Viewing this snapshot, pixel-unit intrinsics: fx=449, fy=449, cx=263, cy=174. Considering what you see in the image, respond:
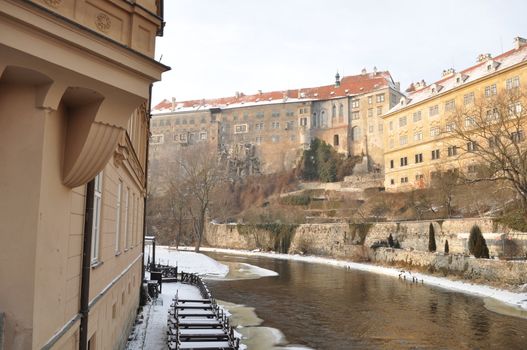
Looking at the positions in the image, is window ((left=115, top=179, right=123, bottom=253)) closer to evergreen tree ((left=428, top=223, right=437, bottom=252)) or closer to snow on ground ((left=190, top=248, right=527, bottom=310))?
snow on ground ((left=190, top=248, right=527, bottom=310))

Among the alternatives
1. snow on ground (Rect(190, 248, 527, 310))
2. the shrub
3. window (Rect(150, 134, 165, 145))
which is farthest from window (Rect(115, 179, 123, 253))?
window (Rect(150, 134, 165, 145))

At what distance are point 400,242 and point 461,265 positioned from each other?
1174 centimetres

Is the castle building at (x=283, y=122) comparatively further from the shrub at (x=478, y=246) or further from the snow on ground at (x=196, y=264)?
the shrub at (x=478, y=246)

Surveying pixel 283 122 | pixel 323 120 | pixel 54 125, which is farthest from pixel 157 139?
pixel 54 125

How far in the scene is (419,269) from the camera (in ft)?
101

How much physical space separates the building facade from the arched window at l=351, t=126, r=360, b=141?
244 feet

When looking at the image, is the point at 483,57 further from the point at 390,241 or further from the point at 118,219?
the point at 118,219

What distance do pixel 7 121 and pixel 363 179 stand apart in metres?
64.8

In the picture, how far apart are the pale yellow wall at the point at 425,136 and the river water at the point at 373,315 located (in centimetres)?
2609

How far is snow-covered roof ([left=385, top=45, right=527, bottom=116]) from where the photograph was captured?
44406 millimetres

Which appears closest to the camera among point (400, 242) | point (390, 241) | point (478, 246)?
point (478, 246)

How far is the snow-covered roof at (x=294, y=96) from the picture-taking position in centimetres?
7875

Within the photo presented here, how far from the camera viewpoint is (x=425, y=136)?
52.3 m

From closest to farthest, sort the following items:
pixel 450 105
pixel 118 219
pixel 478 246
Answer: pixel 118 219, pixel 478 246, pixel 450 105
